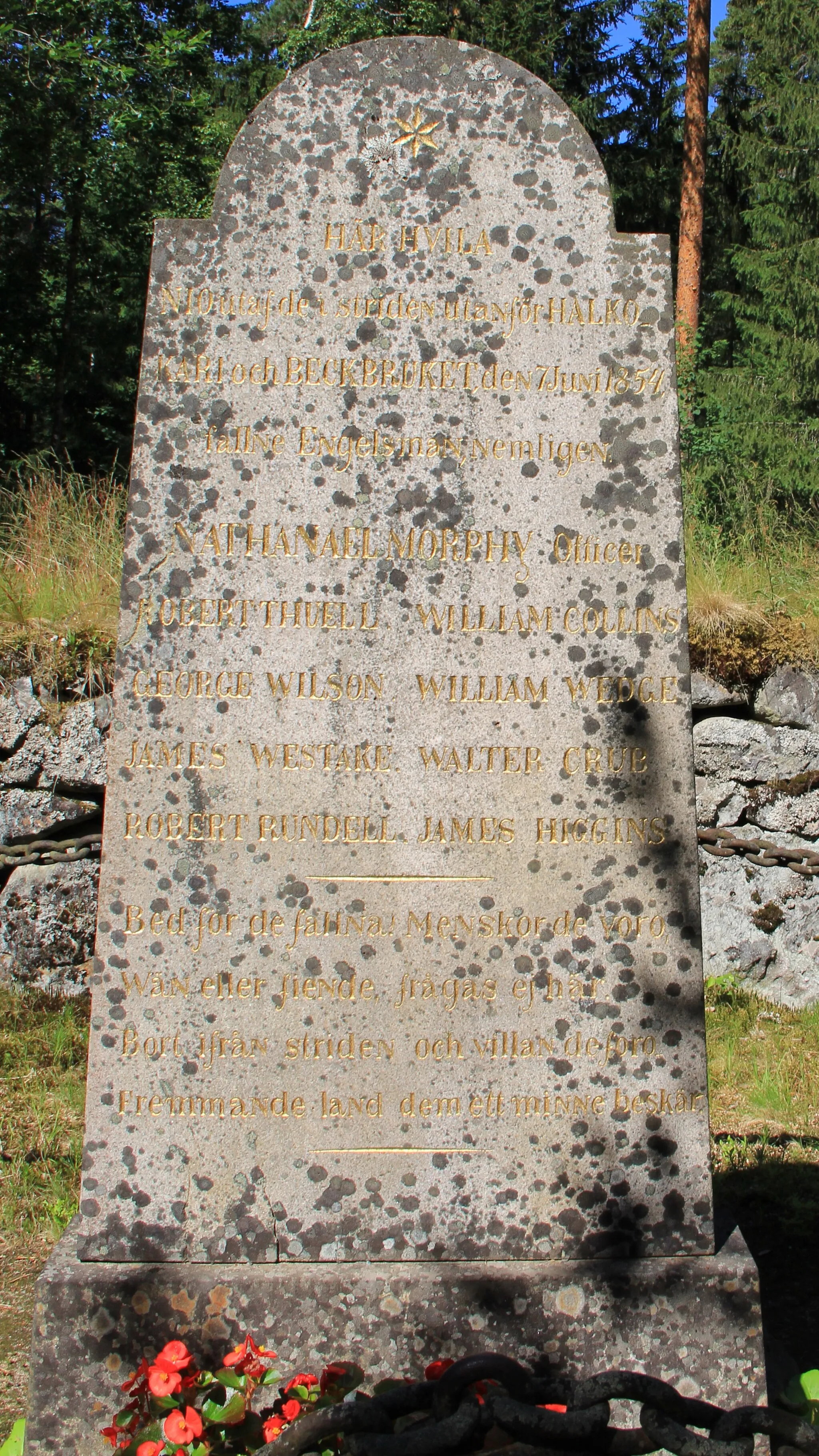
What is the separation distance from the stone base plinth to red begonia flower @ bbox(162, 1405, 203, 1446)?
7.9 inches

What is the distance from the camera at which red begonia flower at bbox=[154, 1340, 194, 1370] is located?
78.5 inches

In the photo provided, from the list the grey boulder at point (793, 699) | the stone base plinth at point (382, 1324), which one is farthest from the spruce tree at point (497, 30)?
the stone base plinth at point (382, 1324)

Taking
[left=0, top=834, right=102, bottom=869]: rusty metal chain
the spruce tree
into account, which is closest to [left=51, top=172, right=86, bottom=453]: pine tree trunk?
the spruce tree

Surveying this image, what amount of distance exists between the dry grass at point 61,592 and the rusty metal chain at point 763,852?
295 cm

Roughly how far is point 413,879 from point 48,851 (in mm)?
2128

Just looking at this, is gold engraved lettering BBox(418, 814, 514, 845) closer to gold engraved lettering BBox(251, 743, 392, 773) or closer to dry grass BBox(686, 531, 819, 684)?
gold engraved lettering BBox(251, 743, 392, 773)

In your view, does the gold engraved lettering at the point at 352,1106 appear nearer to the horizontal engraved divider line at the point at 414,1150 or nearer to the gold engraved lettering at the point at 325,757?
the horizontal engraved divider line at the point at 414,1150

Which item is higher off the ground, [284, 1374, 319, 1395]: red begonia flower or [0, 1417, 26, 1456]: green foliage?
[284, 1374, 319, 1395]: red begonia flower

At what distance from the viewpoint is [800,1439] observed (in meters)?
1.40

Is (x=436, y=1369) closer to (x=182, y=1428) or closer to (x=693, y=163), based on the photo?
(x=182, y=1428)

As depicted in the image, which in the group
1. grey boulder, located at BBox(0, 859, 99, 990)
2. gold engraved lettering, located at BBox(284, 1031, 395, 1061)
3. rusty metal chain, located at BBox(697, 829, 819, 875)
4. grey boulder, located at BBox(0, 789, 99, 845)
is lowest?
grey boulder, located at BBox(0, 859, 99, 990)

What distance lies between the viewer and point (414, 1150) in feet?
7.29

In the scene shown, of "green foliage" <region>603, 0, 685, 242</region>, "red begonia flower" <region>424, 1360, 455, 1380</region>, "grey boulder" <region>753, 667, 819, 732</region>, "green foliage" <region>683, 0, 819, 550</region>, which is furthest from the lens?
"green foliage" <region>603, 0, 685, 242</region>

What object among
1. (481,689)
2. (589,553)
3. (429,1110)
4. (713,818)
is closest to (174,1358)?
(429,1110)
